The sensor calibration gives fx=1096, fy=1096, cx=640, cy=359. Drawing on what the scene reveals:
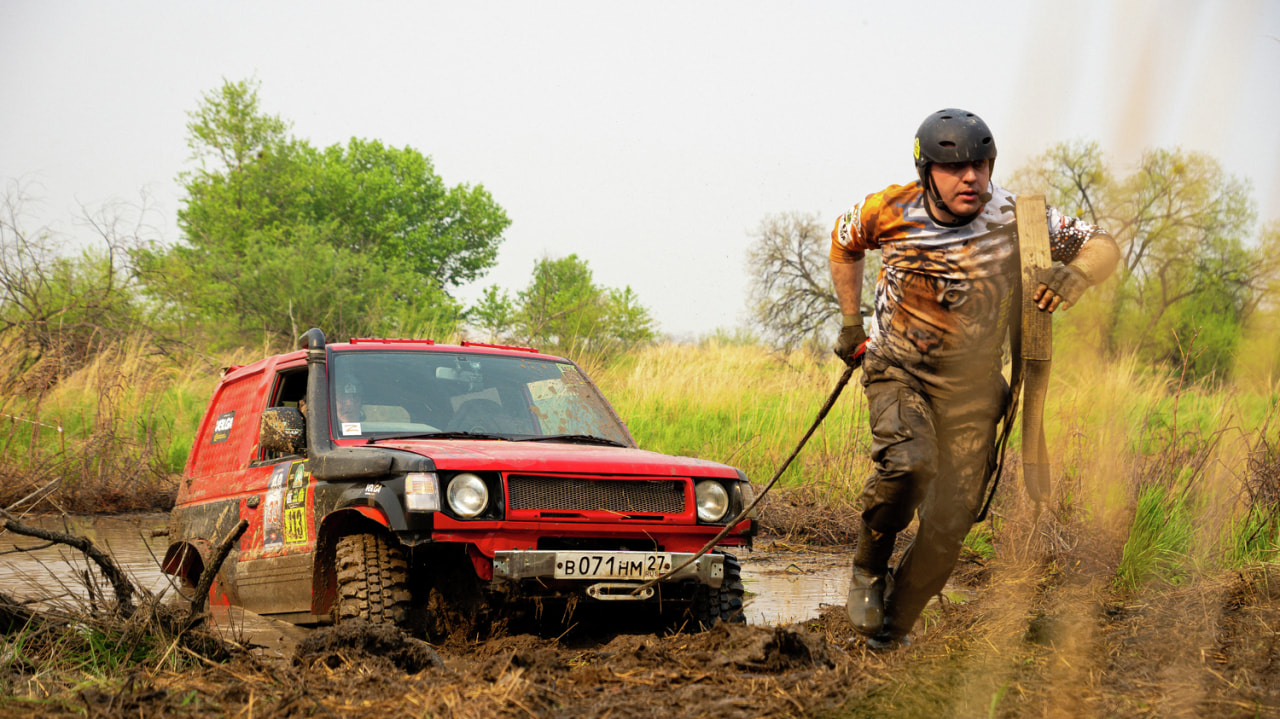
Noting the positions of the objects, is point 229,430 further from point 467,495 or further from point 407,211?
point 407,211

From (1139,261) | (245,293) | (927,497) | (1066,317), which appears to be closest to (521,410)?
Answer: (927,497)

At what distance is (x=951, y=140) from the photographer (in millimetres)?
4336

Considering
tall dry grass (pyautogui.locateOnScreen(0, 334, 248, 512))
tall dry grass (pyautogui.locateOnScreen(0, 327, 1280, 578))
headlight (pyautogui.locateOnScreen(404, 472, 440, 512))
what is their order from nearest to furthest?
1. tall dry grass (pyautogui.locateOnScreen(0, 327, 1280, 578))
2. headlight (pyautogui.locateOnScreen(404, 472, 440, 512))
3. tall dry grass (pyautogui.locateOnScreen(0, 334, 248, 512))

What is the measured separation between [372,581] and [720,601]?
1.68 metres

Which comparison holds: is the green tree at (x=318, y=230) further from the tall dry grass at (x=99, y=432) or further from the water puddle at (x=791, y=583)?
the water puddle at (x=791, y=583)

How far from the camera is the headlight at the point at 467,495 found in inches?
186

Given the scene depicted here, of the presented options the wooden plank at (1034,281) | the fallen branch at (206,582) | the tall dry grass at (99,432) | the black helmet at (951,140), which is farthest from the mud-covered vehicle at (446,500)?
the tall dry grass at (99,432)

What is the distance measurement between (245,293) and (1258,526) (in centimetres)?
3192

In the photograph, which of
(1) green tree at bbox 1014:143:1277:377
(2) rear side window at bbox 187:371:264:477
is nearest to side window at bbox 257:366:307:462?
(2) rear side window at bbox 187:371:264:477

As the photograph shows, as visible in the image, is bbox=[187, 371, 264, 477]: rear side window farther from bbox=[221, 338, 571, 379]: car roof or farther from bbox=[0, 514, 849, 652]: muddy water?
bbox=[0, 514, 849, 652]: muddy water

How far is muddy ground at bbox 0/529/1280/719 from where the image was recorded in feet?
10.4

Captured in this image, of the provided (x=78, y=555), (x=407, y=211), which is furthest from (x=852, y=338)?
(x=407, y=211)

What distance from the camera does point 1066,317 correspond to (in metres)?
1.79

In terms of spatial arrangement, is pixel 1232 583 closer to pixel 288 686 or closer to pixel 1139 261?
pixel 288 686
